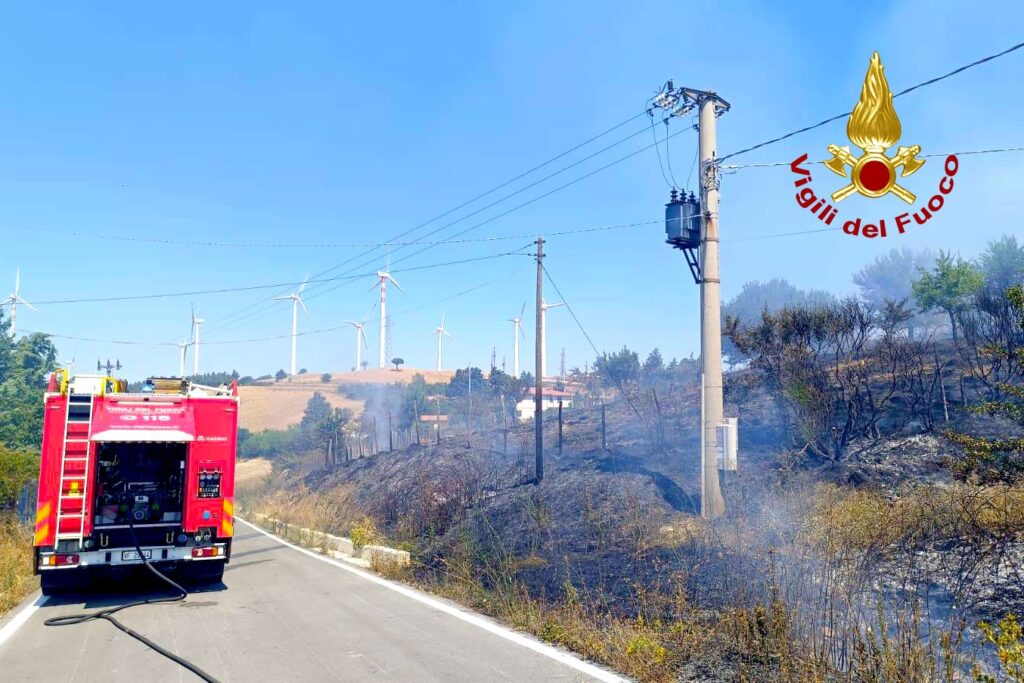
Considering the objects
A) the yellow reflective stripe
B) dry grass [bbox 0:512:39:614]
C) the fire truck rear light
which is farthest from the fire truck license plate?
dry grass [bbox 0:512:39:614]

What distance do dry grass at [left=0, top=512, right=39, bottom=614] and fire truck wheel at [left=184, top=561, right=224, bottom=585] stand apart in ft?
7.55

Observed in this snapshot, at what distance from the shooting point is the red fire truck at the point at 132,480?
10.6 meters

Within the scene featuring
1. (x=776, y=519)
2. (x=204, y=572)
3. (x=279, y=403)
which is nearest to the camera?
(x=776, y=519)

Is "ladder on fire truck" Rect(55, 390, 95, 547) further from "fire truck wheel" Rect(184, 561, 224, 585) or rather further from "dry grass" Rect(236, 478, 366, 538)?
"dry grass" Rect(236, 478, 366, 538)

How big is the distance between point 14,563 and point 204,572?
4.04 meters

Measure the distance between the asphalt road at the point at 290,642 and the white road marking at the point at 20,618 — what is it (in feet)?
0.15

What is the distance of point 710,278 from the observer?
16.0 meters

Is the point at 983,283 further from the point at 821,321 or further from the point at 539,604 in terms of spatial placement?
the point at 539,604

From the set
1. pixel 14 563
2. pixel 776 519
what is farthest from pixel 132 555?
pixel 776 519

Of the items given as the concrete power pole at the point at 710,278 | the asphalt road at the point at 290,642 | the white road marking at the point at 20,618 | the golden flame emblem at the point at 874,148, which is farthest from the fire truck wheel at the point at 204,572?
the golden flame emblem at the point at 874,148

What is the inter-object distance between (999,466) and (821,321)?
12820 millimetres

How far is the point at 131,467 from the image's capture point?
12.2 meters

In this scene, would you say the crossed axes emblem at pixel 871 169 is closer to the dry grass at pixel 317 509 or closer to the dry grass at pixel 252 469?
the dry grass at pixel 317 509

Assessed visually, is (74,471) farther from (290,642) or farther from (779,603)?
(779,603)
